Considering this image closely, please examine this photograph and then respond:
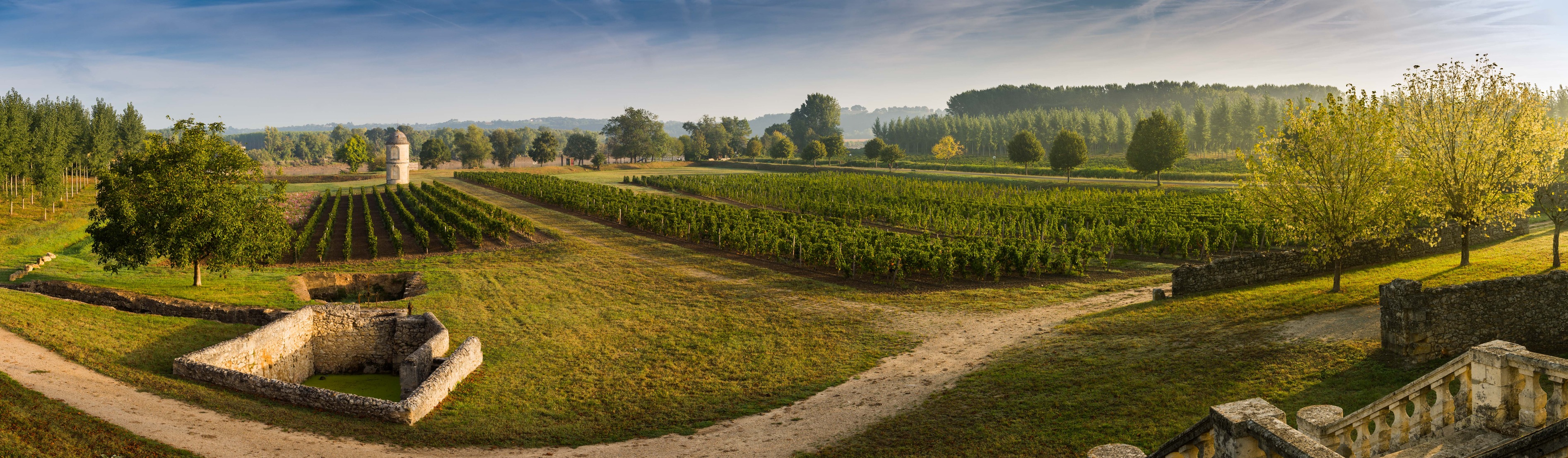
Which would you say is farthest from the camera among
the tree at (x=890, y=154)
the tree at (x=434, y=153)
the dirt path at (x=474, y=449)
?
the tree at (x=434, y=153)

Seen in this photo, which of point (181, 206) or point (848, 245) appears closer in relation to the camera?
point (181, 206)

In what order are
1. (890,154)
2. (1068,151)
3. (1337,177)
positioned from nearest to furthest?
(1337,177)
(1068,151)
(890,154)

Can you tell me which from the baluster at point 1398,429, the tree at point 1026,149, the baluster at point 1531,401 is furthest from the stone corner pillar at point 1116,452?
the tree at point 1026,149

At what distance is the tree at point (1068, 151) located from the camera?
6519 cm

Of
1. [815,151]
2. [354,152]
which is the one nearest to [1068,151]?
[815,151]

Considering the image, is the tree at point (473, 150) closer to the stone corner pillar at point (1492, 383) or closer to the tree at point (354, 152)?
the tree at point (354, 152)

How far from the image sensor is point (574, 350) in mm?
18594

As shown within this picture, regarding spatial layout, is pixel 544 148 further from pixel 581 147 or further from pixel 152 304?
pixel 152 304

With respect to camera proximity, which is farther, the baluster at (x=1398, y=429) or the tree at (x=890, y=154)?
the tree at (x=890, y=154)

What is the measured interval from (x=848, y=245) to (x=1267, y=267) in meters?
13.9

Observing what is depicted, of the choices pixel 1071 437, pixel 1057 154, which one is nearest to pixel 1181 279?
pixel 1071 437

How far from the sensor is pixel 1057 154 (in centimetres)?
6612

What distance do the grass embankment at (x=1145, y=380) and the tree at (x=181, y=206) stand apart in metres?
19.9

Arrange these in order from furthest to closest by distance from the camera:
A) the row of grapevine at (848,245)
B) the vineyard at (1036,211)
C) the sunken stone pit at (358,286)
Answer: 1. the vineyard at (1036,211)
2. the row of grapevine at (848,245)
3. the sunken stone pit at (358,286)
